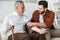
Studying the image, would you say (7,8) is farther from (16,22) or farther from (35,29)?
(35,29)

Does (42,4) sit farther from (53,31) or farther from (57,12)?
(57,12)

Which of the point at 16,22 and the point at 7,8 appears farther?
the point at 7,8

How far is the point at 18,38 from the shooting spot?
2254 mm

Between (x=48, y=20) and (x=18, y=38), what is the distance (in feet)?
1.71

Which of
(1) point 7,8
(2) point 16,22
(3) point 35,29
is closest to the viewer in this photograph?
(3) point 35,29

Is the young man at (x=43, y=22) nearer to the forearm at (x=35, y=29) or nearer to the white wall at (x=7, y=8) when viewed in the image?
the forearm at (x=35, y=29)

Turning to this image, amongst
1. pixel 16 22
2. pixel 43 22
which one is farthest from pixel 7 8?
pixel 43 22

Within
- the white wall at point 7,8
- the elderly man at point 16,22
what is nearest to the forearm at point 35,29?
the elderly man at point 16,22

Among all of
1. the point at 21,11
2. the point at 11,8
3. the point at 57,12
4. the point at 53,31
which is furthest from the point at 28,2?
the point at 53,31

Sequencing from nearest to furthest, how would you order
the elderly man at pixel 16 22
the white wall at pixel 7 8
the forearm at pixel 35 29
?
1. the forearm at pixel 35 29
2. the elderly man at pixel 16 22
3. the white wall at pixel 7 8

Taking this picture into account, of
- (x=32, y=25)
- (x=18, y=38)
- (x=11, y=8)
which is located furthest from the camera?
(x=11, y=8)

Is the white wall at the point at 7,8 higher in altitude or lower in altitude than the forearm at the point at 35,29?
higher

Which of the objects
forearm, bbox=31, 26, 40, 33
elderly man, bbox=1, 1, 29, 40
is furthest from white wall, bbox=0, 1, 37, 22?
forearm, bbox=31, 26, 40, 33

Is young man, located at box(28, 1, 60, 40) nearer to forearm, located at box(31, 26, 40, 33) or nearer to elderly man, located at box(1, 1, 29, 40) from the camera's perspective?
forearm, located at box(31, 26, 40, 33)
